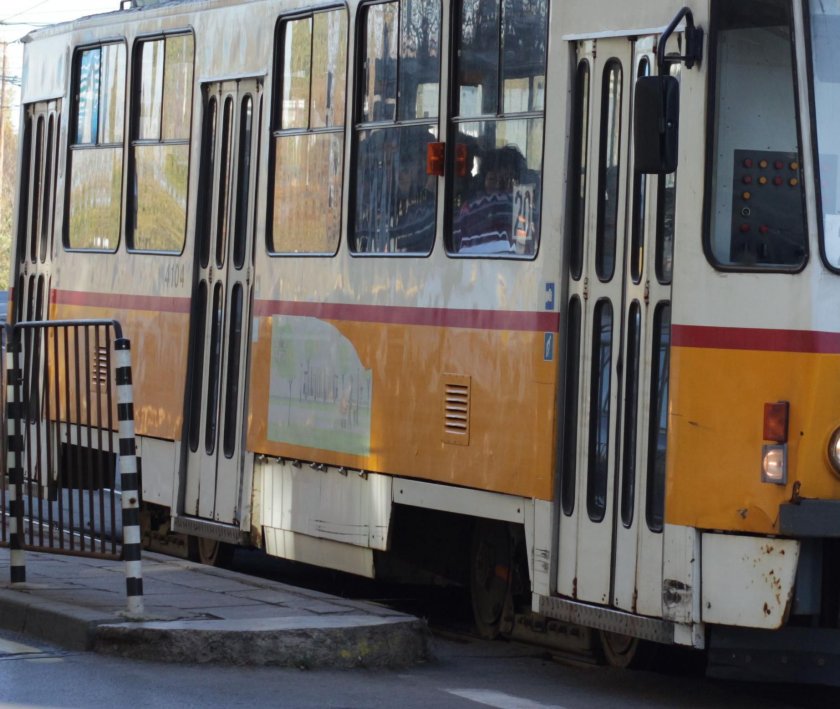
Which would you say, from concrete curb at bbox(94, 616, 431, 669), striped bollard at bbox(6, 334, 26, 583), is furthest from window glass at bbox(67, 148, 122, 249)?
concrete curb at bbox(94, 616, 431, 669)

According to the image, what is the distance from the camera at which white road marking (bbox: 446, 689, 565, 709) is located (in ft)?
25.2

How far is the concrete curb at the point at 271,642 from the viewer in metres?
8.17

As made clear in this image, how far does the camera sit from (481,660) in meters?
9.02

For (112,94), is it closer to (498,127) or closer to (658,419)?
(498,127)

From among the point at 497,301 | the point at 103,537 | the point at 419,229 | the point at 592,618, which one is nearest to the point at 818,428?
the point at 592,618

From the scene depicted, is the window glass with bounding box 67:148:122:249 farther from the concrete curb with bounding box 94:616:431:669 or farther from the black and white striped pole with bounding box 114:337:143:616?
the concrete curb with bounding box 94:616:431:669

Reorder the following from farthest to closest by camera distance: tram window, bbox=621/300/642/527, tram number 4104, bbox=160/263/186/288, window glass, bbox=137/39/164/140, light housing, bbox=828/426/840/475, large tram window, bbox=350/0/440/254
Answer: window glass, bbox=137/39/164/140 < tram number 4104, bbox=160/263/186/288 < large tram window, bbox=350/0/440/254 < tram window, bbox=621/300/642/527 < light housing, bbox=828/426/840/475

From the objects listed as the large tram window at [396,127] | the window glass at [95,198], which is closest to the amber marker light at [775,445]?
the large tram window at [396,127]

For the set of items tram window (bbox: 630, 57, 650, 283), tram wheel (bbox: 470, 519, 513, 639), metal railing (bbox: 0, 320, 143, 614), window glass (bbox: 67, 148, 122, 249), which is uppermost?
window glass (bbox: 67, 148, 122, 249)

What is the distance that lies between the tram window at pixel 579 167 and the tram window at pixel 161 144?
12.6ft

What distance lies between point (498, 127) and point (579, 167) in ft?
2.14

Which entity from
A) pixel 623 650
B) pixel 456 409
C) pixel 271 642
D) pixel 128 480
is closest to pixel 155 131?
pixel 456 409

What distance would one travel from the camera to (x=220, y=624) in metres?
8.39

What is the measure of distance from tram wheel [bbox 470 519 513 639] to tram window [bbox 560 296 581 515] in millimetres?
857
